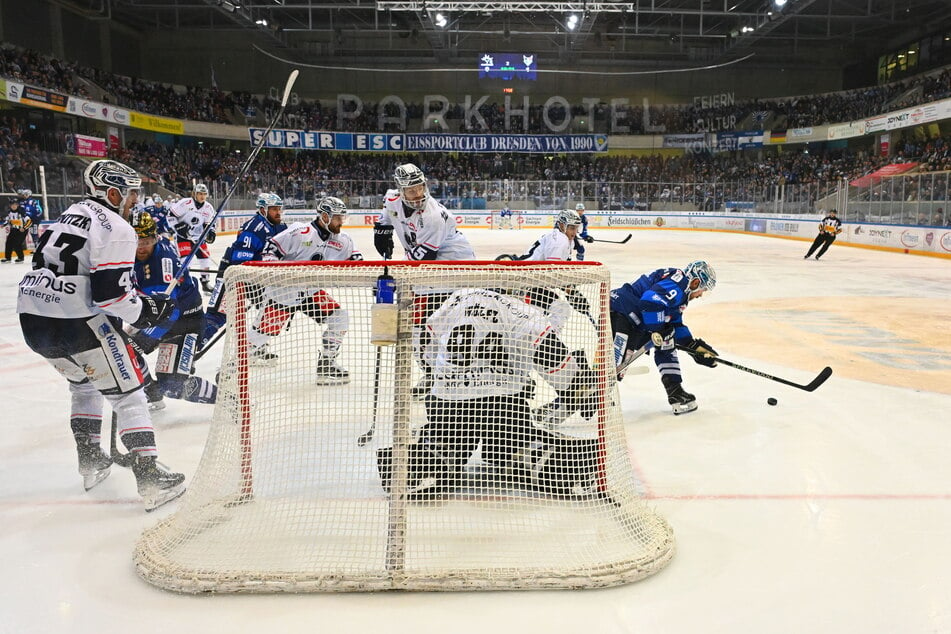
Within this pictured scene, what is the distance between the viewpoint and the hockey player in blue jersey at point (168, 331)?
14.8 feet

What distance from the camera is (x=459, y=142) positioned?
35.3 m

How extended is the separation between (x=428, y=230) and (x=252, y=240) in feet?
8.90

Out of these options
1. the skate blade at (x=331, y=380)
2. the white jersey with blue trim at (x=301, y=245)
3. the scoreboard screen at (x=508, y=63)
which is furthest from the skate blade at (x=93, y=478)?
the scoreboard screen at (x=508, y=63)

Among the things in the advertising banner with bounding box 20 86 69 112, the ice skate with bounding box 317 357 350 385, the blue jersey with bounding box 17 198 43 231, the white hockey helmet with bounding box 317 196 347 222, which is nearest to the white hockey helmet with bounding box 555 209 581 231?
the white hockey helmet with bounding box 317 196 347 222

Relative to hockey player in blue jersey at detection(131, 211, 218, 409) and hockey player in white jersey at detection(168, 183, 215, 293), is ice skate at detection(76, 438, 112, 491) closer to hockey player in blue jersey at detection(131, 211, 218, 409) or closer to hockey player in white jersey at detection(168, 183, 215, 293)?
hockey player in blue jersey at detection(131, 211, 218, 409)

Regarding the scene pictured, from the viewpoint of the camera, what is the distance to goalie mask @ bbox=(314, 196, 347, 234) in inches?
234

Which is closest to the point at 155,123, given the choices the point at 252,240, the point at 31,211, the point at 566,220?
the point at 31,211

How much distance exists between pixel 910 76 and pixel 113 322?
35.9 m

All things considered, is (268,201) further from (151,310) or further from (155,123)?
(155,123)

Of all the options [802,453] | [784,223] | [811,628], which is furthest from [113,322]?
[784,223]

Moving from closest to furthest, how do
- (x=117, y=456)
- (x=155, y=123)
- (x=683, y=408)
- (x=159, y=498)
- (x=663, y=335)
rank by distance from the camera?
(x=159, y=498) < (x=117, y=456) < (x=663, y=335) < (x=683, y=408) < (x=155, y=123)

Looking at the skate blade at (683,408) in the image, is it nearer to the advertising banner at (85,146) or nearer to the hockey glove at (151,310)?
the hockey glove at (151,310)

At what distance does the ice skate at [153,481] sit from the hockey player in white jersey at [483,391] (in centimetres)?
107

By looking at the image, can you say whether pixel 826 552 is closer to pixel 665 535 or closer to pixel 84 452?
pixel 665 535
